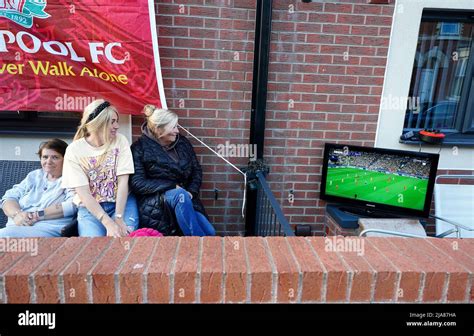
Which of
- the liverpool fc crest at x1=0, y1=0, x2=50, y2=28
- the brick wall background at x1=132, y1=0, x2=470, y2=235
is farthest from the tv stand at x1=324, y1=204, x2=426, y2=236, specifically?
the liverpool fc crest at x1=0, y1=0, x2=50, y2=28

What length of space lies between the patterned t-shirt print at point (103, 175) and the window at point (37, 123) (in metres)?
0.73

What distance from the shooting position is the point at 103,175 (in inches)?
94.0

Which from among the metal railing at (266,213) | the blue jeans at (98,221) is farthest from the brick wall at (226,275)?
the blue jeans at (98,221)

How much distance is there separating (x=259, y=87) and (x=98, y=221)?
161cm

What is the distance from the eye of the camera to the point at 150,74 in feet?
8.72

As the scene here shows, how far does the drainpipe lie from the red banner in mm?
775

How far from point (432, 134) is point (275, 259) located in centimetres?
268

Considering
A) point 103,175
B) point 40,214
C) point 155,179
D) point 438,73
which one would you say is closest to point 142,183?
point 155,179

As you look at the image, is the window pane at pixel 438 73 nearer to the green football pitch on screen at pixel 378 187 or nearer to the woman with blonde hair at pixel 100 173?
the green football pitch on screen at pixel 378 187

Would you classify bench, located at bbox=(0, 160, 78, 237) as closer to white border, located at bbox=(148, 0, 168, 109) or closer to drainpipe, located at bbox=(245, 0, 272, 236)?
white border, located at bbox=(148, 0, 168, 109)

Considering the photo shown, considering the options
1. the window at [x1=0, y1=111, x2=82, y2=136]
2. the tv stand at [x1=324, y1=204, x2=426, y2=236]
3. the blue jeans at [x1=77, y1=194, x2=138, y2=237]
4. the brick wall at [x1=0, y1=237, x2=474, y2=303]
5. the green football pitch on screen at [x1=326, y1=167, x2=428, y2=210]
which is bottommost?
the tv stand at [x1=324, y1=204, x2=426, y2=236]

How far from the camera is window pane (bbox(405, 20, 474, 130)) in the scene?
3068 millimetres

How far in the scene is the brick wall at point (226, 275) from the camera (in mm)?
833

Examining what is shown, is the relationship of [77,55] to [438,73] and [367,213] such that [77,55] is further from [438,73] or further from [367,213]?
[438,73]
